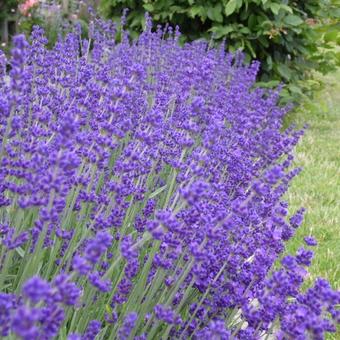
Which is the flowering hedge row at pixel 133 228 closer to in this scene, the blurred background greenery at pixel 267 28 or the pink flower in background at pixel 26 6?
the blurred background greenery at pixel 267 28

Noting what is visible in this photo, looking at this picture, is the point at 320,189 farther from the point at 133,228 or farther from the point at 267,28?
the point at 133,228

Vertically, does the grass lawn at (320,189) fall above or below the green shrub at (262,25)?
below

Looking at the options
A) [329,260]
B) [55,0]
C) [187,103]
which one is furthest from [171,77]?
[55,0]

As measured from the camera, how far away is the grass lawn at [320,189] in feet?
12.3

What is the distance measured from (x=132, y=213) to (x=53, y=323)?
46.1 inches

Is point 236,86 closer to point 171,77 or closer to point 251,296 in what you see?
point 171,77

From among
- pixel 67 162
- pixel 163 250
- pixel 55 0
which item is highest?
pixel 67 162

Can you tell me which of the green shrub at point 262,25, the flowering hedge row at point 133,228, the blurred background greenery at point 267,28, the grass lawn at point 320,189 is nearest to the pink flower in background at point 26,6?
the blurred background greenery at point 267,28

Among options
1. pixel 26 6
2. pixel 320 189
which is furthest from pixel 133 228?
pixel 26 6

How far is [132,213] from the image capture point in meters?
2.37

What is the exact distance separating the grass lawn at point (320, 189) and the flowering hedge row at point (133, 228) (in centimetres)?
82

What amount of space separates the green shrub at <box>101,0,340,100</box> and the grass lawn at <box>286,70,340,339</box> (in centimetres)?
58

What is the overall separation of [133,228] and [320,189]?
9.42 feet

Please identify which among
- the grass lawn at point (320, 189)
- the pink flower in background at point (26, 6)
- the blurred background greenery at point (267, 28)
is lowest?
the pink flower in background at point (26, 6)
